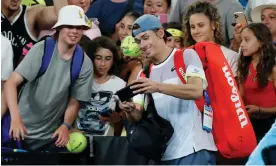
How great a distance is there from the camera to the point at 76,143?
5555 mm

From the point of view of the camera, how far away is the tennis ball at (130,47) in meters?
6.50

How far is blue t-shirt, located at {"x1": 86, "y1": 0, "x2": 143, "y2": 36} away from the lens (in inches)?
286

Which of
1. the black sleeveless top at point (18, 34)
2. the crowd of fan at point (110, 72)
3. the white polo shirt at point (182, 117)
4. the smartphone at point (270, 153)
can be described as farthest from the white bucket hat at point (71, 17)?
the smartphone at point (270, 153)

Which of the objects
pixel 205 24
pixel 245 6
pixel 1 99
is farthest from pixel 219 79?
pixel 245 6

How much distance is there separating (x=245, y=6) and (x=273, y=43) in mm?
1552

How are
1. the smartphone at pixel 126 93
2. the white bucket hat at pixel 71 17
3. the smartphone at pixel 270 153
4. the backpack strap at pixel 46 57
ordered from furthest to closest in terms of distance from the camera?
the white bucket hat at pixel 71 17
the backpack strap at pixel 46 57
the smartphone at pixel 126 93
the smartphone at pixel 270 153

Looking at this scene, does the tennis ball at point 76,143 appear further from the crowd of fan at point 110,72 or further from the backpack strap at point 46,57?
the backpack strap at point 46,57

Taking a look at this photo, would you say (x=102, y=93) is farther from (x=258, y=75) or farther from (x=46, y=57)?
(x=258, y=75)

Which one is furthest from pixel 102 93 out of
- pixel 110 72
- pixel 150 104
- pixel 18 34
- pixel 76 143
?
pixel 150 104

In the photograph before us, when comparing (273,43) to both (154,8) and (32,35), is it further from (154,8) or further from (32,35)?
(32,35)

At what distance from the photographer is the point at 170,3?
7.42 m

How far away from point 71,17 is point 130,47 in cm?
91

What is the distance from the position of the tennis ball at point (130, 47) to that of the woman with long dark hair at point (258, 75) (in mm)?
982

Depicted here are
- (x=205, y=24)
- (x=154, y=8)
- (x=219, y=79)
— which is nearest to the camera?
(x=219, y=79)
